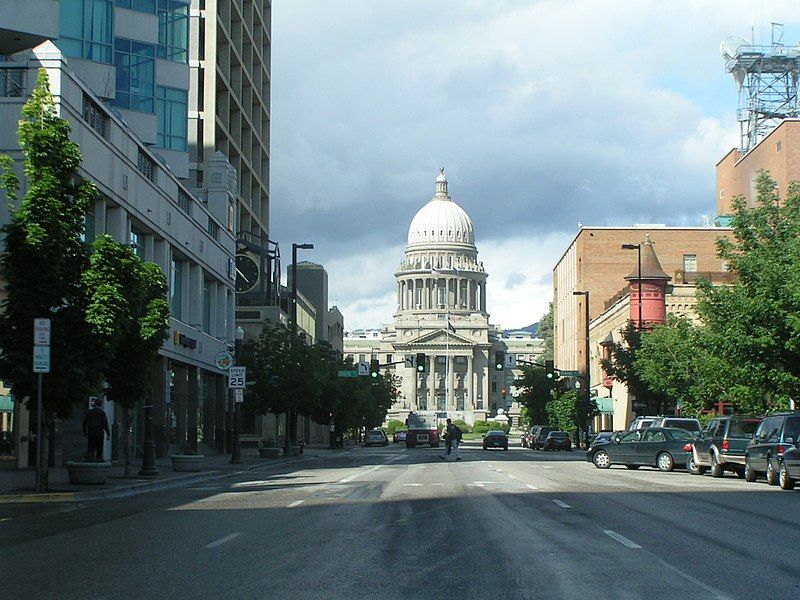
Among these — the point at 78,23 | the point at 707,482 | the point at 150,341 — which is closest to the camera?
the point at 150,341

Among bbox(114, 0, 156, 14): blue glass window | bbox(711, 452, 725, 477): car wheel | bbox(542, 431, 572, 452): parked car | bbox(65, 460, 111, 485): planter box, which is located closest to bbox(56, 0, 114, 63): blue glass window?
bbox(114, 0, 156, 14): blue glass window

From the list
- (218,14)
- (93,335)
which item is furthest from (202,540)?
(218,14)

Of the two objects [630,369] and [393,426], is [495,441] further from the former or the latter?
[393,426]

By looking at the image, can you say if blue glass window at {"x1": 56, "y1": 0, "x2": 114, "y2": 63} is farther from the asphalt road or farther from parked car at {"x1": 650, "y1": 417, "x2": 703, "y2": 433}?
parked car at {"x1": 650, "y1": 417, "x2": 703, "y2": 433}

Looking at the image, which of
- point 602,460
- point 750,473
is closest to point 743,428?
point 750,473

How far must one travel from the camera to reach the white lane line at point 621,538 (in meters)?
14.2

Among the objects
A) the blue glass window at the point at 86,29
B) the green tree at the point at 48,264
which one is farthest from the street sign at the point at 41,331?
the blue glass window at the point at 86,29

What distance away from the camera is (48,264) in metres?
24.5

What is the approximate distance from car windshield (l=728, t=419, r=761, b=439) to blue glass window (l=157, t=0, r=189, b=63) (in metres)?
29.4

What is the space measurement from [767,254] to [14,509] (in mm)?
25124

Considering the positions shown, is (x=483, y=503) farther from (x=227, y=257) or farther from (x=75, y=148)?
(x=227, y=257)

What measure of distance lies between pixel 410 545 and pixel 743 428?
74.5 ft

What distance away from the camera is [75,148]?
25.2 meters

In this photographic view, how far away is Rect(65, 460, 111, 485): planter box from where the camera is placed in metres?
26.5
